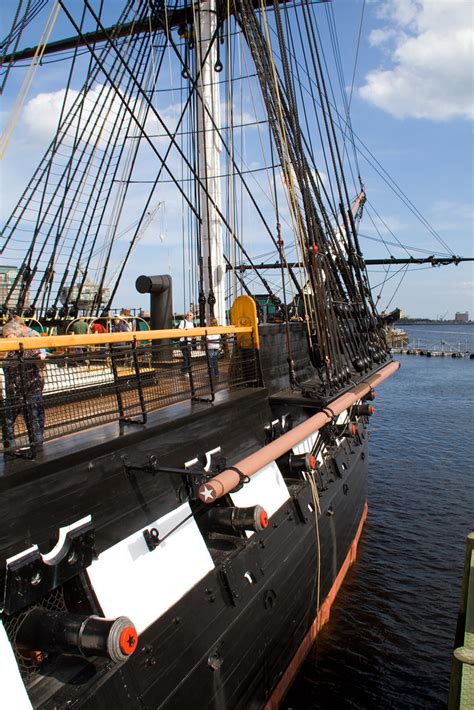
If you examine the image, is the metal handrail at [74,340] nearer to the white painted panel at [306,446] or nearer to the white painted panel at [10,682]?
the white painted panel at [10,682]

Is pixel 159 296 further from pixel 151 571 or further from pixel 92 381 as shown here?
pixel 151 571

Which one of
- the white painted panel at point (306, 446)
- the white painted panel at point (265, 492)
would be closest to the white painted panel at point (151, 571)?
the white painted panel at point (265, 492)

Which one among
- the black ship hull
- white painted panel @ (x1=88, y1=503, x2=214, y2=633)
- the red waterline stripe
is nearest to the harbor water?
the red waterline stripe

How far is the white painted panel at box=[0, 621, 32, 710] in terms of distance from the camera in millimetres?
3016

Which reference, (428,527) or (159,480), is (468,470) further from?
(159,480)

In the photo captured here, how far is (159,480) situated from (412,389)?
39339mm

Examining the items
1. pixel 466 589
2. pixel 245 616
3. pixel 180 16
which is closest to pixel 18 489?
pixel 245 616

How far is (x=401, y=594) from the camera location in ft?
33.8

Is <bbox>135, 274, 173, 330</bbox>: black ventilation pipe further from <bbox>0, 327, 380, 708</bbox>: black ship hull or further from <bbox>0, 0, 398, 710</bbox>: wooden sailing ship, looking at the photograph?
<bbox>0, 327, 380, 708</bbox>: black ship hull

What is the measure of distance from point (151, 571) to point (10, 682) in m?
1.42

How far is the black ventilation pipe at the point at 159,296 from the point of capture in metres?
9.23

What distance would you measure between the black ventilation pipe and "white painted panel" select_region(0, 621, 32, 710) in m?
6.75

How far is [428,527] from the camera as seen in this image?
13359 mm

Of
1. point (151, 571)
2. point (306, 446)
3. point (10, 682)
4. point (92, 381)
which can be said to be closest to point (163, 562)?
point (151, 571)
